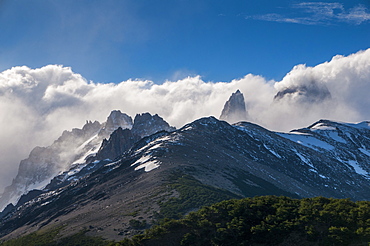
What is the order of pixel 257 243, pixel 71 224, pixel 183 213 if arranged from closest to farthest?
pixel 257 243
pixel 183 213
pixel 71 224

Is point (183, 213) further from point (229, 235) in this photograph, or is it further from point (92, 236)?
point (229, 235)

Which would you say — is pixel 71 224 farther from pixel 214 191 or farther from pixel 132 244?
pixel 132 244

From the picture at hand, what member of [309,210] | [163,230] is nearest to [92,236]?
[163,230]

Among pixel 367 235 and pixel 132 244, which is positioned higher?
pixel 132 244

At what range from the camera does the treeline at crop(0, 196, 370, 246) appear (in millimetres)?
84812

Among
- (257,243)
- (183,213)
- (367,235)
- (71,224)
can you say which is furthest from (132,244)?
(71,224)

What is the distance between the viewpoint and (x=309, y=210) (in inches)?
3723

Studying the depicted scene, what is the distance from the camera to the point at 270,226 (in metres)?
89.2

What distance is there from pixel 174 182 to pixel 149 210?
3822 cm

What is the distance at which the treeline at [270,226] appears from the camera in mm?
84812

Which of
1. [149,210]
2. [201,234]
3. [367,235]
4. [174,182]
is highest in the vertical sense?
[174,182]

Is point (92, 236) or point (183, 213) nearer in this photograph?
point (92, 236)

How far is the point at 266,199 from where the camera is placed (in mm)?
104875

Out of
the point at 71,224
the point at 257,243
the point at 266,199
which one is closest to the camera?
the point at 257,243
